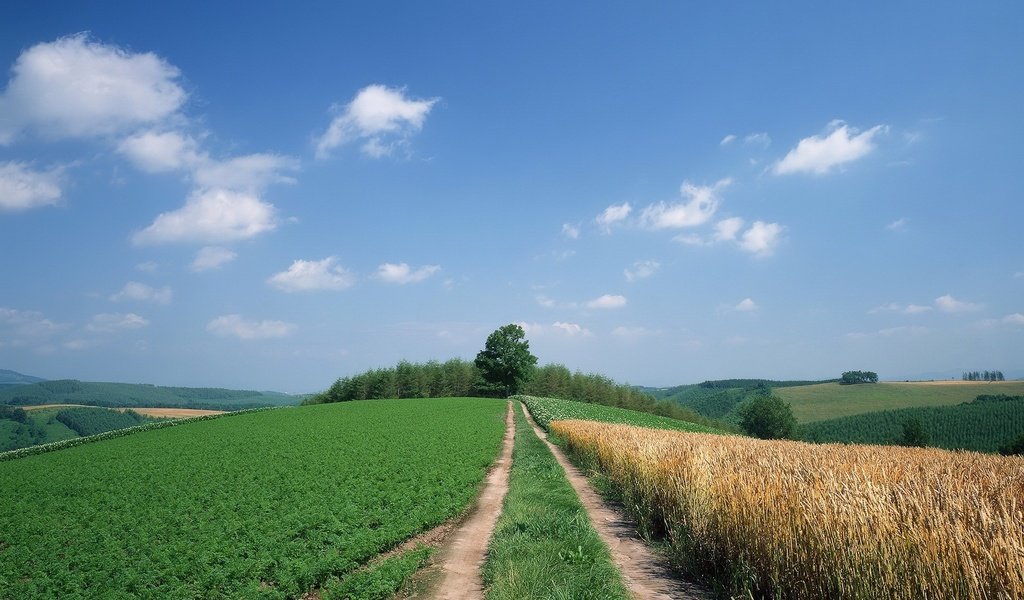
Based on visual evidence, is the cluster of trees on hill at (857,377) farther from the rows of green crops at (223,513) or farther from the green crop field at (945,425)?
the rows of green crops at (223,513)

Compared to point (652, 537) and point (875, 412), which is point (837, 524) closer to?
point (652, 537)

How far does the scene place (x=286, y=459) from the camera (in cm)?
2428

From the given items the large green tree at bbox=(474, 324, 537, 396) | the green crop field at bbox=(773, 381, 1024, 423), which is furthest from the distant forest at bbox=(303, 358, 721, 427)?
the green crop field at bbox=(773, 381, 1024, 423)

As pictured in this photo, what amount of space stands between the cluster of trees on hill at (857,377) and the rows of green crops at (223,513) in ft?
598

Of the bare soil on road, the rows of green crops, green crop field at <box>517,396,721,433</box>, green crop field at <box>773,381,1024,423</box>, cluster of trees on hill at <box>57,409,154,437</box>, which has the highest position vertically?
the bare soil on road

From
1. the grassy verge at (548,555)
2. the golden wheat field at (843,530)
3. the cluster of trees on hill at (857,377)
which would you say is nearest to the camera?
the golden wheat field at (843,530)

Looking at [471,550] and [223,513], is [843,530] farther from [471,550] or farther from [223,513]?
[223,513]

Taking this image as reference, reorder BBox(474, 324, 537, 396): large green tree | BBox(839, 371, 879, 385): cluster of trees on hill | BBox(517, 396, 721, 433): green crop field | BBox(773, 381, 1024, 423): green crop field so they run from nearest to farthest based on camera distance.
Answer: BBox(517, 396, 721, 433): green crop field → BBox(474, 324, 537, 396): large green tree → BBox(773, 381, 1024, 423): green crop field → BBox(839, 371, 879, 385): cluster of trees on hill

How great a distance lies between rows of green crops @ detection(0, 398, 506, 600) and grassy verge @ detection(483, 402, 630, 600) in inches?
116

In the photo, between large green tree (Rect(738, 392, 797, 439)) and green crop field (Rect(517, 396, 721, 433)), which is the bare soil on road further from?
large green tree (Rect(738, 392, 797, 439))

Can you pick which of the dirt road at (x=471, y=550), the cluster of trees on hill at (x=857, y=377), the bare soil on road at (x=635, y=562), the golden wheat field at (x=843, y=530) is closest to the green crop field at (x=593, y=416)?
the dirt road at (x=471, y=550)

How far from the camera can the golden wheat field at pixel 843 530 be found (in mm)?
3900

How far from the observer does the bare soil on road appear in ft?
22.9

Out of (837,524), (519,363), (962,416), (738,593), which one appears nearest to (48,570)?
(738,593)
